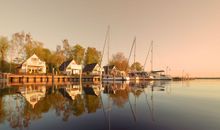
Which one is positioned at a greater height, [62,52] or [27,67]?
[62,52]

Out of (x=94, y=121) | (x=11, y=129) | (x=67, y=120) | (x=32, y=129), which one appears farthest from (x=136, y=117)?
(x=11, y=129)

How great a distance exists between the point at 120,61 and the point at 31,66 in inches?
1861

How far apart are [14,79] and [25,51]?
19.0m

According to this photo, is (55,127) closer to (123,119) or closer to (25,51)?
(123,119)

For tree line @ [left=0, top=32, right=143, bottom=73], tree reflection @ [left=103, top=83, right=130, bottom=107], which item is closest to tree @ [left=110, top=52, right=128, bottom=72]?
tree line @ [left=0, top=32, right=143, bottom=73]

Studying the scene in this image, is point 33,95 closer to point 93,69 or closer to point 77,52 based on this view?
point 93,69

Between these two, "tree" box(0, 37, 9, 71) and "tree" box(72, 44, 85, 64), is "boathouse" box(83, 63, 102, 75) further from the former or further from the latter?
"tree" box(0, 37, 9, 71)

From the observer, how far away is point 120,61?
10138cm

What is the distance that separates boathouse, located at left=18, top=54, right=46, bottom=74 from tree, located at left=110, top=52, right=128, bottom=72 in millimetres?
40027

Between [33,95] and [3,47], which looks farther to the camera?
[3,47]

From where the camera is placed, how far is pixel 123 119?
11.8 metres

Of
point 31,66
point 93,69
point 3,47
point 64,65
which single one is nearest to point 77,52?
point 64,65

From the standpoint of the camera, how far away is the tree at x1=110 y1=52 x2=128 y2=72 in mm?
97756

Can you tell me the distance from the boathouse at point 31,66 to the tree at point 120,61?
4003 cm
